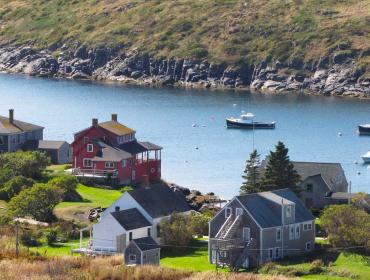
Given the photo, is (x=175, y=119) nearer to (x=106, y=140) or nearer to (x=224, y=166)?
(x=224, y=166)

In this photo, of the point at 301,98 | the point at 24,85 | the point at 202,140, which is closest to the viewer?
the point at 202,140

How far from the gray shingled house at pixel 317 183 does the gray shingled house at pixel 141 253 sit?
64.8 feet

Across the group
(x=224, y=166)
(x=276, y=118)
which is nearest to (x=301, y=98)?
(x=276, y=118)

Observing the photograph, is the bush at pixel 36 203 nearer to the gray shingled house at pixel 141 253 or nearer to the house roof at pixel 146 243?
the house roof at pixel 146 243

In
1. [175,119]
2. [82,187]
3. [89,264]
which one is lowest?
[89,264]

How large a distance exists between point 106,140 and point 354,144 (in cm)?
3981

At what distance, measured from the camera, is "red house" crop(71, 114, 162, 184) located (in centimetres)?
9606

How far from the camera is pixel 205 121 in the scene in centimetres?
14975

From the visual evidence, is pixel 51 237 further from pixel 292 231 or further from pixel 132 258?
pixel 292 231

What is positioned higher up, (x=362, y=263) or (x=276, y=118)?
(x=276, y=118)

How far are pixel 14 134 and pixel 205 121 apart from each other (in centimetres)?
4840

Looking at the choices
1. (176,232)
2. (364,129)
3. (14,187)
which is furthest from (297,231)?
(364,129)

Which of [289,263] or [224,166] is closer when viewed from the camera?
[289,263]

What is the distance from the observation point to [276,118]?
154 m
